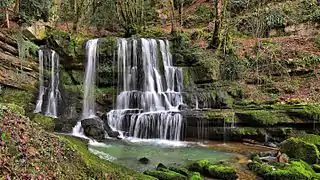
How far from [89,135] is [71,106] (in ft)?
12.0

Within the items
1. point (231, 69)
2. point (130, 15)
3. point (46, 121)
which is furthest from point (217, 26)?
point (46, 121)

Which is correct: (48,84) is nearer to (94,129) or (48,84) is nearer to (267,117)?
(94,129)

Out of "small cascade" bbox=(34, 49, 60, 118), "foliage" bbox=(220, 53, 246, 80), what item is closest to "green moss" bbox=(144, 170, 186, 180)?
"small cascade" bbox=(34, 49, 60, 118)

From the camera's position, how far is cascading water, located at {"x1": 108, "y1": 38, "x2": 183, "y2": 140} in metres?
13.7

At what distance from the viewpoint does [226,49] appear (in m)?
18.0

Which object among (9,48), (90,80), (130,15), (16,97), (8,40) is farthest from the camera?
(130,15)

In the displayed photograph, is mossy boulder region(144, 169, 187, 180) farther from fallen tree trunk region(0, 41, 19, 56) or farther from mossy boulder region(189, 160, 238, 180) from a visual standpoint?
fallen tree trunk region(0, 41, 19, 56)

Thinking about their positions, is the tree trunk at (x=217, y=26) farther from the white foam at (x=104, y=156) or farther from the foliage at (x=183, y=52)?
the white foam at (x=104, y=156)

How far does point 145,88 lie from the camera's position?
16.7 meters

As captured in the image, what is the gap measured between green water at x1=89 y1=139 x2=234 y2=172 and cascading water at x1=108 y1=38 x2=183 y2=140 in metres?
1.05

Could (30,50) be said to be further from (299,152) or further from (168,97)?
(299,152)

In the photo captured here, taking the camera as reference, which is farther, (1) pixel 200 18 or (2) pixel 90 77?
(1) pixel 200 18

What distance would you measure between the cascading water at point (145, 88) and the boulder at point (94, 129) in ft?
3.12

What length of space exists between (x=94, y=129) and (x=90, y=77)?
4.62 m
